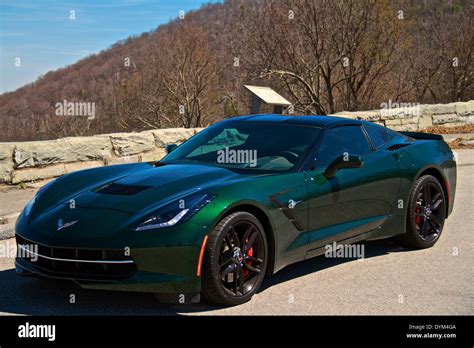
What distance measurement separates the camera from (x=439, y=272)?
5457mm

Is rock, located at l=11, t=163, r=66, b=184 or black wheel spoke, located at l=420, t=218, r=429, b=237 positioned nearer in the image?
→ black wheel spoke, located at l=420, t=218, r=429, b=237

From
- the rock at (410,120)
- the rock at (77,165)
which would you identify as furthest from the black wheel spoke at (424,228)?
the rock at (410,120)

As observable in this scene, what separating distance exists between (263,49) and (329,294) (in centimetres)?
2009

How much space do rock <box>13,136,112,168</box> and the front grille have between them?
19.2 ft

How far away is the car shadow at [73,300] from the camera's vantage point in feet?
14.1

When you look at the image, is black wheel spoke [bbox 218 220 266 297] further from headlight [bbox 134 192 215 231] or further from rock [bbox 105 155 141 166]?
rock [bbox 105 155 141 166]

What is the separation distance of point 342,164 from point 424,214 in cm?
166

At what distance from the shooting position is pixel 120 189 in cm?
468

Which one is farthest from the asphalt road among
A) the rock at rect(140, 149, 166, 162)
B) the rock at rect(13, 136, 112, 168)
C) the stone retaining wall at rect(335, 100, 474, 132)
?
the stone retaining wall at rect(335, 100, 474, 132)

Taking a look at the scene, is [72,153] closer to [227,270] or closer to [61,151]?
[61,151]

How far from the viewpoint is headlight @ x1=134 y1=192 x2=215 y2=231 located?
415cm

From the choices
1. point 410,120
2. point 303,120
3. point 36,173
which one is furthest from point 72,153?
point 410,120
